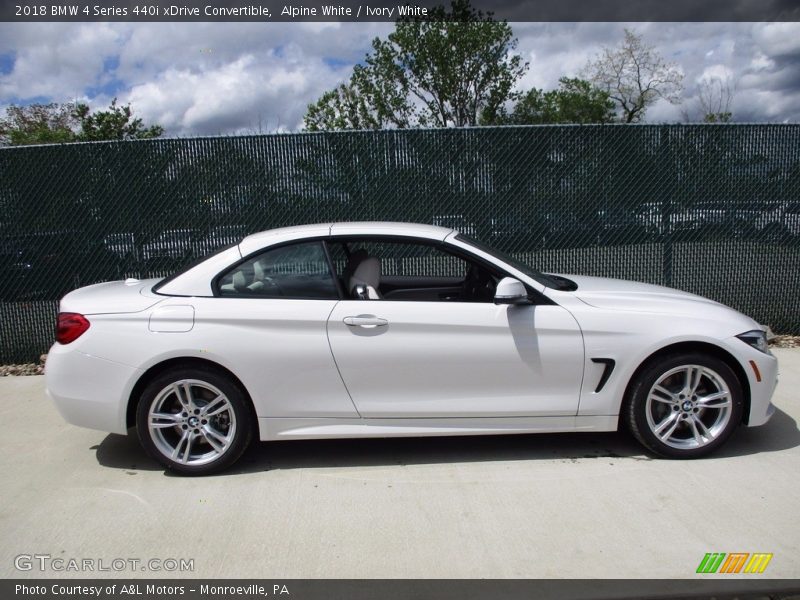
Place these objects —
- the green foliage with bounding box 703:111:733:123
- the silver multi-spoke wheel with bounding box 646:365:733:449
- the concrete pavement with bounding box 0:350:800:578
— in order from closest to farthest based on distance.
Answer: the concrete pavement with bounding box 0:350:800:578 → the silver multi-spoke wheel with bounding box 646:365:733:449 → the green foliage with bounding box 703:111:733:123

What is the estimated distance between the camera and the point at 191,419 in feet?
13.7

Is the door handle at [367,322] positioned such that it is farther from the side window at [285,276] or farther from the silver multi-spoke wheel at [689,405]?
the silver multi-spoke wheel at [689,405]

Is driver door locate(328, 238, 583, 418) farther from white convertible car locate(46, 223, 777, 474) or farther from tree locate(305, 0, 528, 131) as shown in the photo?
tree locate(305, 0, 528, 131)

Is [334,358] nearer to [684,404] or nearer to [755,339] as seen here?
[684,404]

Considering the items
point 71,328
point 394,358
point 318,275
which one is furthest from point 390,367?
point 71,328

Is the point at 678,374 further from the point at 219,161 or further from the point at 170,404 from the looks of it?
the point at 219,161

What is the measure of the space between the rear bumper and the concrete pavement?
1.38 feet

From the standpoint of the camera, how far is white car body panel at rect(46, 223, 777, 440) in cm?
413

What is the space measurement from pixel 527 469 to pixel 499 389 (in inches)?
21.8

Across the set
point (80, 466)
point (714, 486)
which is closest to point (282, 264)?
point (80, 466)

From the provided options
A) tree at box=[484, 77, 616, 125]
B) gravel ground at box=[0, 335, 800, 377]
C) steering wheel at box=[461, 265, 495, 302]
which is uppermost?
tree at box=[484, 77, 616, 125]

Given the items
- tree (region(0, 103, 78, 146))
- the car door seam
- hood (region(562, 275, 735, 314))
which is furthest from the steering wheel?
tree (region(0, 103, 78, 146))

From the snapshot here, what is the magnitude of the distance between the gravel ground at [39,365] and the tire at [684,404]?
3.47 metres

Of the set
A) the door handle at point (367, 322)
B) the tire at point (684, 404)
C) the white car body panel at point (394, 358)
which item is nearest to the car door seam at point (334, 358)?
the white car body panel at point (394, 358)
